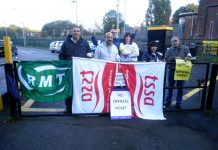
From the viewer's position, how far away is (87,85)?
527cm

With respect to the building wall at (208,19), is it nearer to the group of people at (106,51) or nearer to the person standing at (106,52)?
the group of people at (106,51)

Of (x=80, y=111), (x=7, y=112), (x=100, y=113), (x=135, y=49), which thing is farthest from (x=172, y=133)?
(x=7, y=112)

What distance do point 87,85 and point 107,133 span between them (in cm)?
117

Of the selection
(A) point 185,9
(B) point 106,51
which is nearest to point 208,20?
(B) point 106,51

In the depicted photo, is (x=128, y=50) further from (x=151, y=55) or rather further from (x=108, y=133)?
(x=108, y=133)

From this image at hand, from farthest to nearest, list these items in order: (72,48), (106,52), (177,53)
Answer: (177,53)
(106,52)
(72,48)

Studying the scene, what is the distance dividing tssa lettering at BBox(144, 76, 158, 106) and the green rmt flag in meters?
1.67

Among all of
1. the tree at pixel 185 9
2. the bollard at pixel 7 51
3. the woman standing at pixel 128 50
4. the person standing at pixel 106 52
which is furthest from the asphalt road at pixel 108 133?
the tree at pixel 185 9

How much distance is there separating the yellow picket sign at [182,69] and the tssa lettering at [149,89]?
0.61 meters

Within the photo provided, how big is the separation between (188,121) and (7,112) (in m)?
4.09

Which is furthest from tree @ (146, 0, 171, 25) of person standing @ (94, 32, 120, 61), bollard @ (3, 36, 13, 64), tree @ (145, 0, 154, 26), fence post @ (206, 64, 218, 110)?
bollard @ (3, 36, 13, 64)

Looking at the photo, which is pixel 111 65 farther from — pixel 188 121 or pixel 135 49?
pixel 188 121

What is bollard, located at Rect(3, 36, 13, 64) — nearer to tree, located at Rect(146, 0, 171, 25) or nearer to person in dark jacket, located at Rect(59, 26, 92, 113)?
person in dark jacket, located at Rect(59, 26, 92, 113)

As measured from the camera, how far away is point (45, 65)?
5.13m
